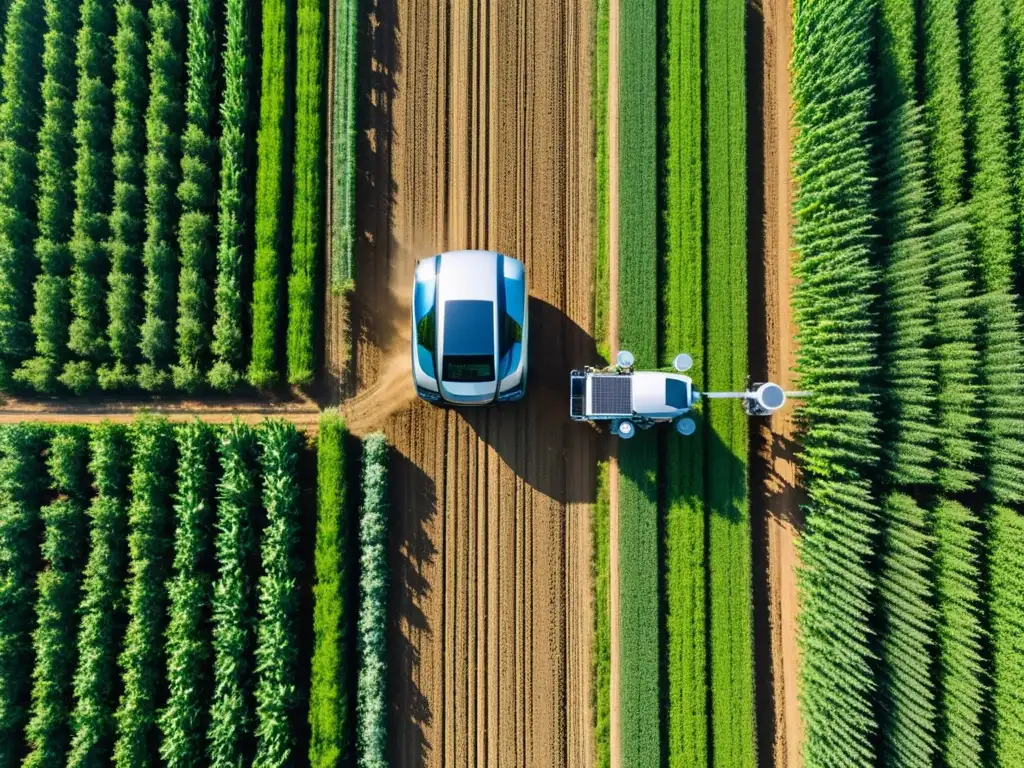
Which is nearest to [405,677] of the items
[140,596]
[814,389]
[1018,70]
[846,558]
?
[140,596]

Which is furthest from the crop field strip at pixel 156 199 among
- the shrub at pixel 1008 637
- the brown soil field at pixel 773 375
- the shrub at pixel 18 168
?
the shrub at pixel 1008 637

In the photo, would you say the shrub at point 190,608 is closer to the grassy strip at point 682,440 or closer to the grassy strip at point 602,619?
the grassy strip at point 602,619

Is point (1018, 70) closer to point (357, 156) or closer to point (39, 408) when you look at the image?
point (357, 156)

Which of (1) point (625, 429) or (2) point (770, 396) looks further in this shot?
(1) point (625, 429)

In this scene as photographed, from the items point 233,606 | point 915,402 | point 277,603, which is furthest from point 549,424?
point 915,402

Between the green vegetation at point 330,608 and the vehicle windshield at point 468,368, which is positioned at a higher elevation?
the vehicle windshield at point 468,368

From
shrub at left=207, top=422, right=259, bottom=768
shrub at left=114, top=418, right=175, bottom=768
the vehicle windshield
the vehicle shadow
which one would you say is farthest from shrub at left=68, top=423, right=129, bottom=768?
the vehicle shadow

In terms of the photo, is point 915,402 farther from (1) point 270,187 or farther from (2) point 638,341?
(1) point 270,187
